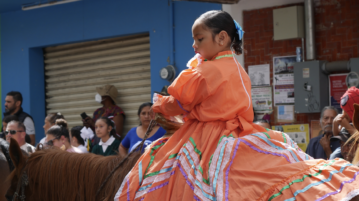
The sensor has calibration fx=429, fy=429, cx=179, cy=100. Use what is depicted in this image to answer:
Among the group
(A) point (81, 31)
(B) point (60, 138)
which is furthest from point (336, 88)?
(A) point (81, 31)

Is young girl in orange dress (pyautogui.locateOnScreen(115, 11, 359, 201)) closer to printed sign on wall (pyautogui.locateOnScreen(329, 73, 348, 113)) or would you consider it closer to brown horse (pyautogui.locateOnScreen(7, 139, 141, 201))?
brown horse (pyautogui.locateOnScreen(7, 139, 141, 201))

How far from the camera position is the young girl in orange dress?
211cm

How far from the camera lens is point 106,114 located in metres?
7.80

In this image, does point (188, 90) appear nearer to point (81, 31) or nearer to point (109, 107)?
point (109, 107)

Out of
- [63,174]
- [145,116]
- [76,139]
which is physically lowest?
[76,139]

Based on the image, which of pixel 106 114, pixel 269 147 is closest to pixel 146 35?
pixel 106 114

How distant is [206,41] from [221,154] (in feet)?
2.37

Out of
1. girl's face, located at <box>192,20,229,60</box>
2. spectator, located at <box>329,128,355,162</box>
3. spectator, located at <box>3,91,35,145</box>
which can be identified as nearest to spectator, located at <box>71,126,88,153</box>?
spectator, located at <box>3,91,35,145</box>

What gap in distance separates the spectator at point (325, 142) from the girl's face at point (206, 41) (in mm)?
2751

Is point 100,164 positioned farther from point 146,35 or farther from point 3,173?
point 146,35

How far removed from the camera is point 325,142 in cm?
506

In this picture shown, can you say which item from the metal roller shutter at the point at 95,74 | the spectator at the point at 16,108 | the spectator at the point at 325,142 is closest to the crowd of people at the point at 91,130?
the spectator at the point at 16,108

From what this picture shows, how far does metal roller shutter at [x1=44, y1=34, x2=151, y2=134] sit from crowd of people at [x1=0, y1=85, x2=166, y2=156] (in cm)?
32

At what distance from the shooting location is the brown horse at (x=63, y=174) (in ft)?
9.32
